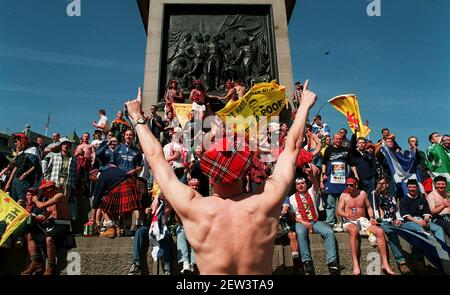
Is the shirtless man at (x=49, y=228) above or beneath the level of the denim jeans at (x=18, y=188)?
beneath

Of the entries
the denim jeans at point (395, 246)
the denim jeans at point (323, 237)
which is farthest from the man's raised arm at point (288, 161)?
the denim jeans at point (395, 246)

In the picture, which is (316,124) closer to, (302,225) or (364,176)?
(364,176)

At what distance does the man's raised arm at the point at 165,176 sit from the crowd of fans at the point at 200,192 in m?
3.57

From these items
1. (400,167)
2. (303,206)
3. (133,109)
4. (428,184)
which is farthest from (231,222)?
(428,184)

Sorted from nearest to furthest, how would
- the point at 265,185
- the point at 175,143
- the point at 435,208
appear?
the point at 265,185
the point at 435,208
the point at 175,143

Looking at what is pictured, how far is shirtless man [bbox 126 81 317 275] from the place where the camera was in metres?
2.06

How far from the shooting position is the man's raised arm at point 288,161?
2.20m

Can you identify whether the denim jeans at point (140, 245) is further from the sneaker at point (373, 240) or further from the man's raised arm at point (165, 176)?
the man's raised arm at point (165, 176)

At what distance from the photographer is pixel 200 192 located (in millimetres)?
7527

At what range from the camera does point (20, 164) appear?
27.7 feet

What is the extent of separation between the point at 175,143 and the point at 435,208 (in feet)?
19.0

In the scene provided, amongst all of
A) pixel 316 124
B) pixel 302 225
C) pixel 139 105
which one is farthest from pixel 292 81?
pixel 139 105

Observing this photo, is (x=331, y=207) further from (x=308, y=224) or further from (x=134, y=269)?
(x=134, y=269)

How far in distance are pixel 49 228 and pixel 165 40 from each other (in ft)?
32.8
